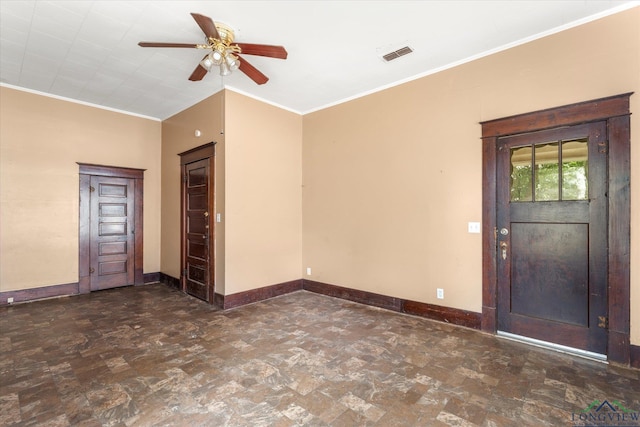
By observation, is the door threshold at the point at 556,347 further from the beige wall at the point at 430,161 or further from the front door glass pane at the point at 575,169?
the front door glass pane at the point at 575,169

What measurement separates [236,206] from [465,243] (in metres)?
3.19

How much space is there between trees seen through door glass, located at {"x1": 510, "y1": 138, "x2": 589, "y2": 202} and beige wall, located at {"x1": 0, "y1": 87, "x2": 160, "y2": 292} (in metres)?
6.41

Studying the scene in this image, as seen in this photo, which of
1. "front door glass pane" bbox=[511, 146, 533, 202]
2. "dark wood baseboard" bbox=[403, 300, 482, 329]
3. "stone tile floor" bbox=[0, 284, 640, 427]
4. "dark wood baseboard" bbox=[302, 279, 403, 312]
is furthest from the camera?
"dark wood baseboard" bbox=[302, 279, 403, 312]

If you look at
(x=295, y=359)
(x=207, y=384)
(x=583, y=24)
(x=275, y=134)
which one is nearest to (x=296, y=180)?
(x=275, y=134)

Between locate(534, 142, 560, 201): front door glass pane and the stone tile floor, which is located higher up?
locate(534, 142, 560, 201): front door glass pane

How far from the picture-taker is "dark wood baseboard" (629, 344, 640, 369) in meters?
2.60

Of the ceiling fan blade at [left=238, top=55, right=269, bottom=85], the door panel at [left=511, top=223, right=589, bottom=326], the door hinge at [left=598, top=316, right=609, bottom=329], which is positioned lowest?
the door hinge at [left=598, top=316, right=609, bottom=329]

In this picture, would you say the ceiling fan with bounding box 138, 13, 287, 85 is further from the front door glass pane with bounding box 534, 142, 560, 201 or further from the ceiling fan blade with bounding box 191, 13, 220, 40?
the front door glass pane with bounding box 534, 142, 560, 201

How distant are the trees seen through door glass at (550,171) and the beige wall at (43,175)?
641 centimetres

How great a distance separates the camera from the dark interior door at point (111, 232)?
17.1ft

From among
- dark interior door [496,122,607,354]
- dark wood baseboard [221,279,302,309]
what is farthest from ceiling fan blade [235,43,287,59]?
dark wood baseboard [221,279,302,309]

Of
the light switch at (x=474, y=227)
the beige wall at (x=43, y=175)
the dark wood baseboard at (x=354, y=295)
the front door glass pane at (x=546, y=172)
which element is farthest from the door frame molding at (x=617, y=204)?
the beige wall at (x=43, y=175)

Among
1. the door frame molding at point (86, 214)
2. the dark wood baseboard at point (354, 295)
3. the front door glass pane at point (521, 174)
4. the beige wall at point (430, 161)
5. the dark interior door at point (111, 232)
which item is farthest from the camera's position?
the dark interior door at point (111, 232)

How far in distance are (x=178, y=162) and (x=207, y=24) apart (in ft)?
11.4
